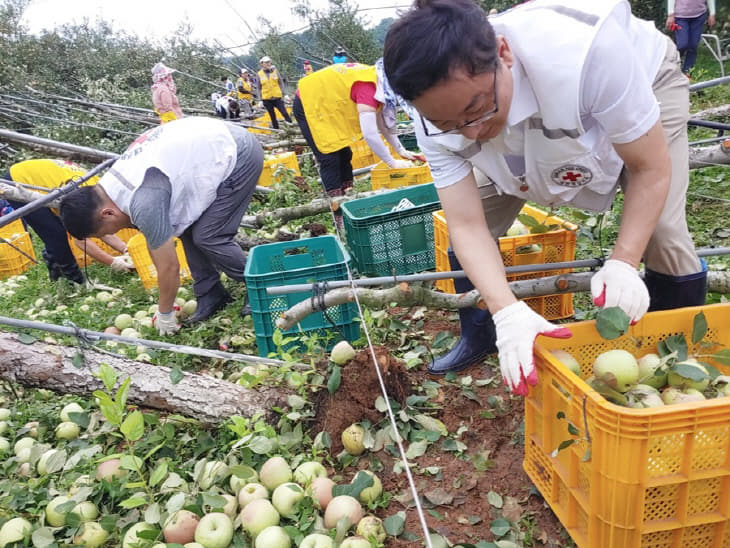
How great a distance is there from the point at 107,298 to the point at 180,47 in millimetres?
26792

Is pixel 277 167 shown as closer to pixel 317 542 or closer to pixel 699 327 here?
pixel 317 542

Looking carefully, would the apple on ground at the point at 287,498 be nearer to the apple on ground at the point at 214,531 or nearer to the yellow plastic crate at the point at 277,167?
the apple on ground at the point at 214,531

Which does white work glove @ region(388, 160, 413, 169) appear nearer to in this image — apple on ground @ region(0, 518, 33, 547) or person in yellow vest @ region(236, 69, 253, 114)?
apple on ground @ region(0, 518, 33, 547)

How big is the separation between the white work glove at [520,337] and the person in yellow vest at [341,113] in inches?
134

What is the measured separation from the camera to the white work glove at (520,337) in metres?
1.71

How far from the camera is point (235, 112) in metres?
14.1

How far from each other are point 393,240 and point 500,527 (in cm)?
248

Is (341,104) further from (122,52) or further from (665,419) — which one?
(122,52)

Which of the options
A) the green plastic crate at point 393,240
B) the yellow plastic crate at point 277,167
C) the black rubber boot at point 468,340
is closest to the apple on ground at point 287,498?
the black rubber boot at point 468,340

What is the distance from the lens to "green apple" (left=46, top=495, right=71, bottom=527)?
226 centimetres

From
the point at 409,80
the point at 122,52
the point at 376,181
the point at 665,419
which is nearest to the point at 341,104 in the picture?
the point at 376,181

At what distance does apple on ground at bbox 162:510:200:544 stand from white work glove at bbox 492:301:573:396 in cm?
129

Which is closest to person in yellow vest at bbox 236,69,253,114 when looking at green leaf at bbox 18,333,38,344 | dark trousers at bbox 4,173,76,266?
dark trousers at bbox 4,173,76,266

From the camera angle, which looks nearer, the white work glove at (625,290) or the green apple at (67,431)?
the white work glove at (625,290)
